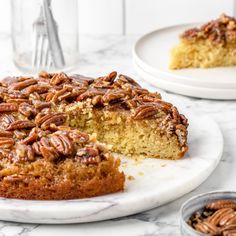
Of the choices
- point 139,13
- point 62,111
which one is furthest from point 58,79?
point 139,13

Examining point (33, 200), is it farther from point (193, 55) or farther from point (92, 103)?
point (193, 55)

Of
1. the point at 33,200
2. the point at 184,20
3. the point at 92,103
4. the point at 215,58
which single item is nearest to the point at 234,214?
the point at 33,200

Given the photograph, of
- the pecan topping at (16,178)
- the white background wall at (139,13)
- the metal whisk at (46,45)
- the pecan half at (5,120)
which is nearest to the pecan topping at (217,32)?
the white background wall at (139,13)

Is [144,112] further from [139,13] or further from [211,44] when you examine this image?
[139,13]

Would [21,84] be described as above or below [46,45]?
above

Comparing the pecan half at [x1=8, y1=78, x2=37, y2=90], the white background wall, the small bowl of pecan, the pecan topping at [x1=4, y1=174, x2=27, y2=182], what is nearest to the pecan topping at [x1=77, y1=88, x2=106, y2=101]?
the pecan half at [x1=8, y1=78, x2=37, y2=90]

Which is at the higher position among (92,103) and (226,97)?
(92,103)

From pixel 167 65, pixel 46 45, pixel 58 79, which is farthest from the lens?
pixel 46 45
